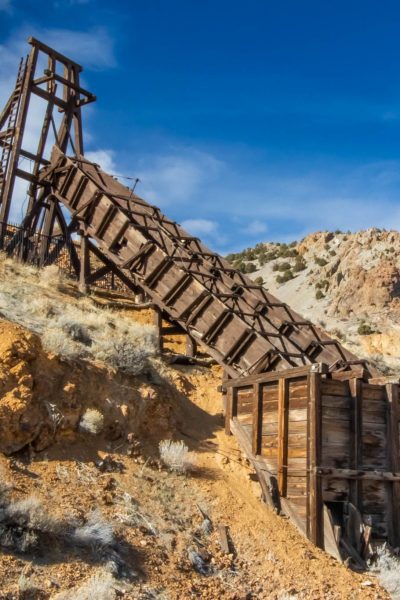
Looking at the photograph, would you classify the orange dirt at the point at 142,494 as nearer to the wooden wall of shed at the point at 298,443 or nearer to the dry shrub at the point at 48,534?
the dry shrub at the point at 48,534

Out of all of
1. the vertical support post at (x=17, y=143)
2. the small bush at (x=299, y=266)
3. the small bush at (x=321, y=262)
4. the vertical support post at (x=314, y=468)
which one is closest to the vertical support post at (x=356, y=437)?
the vertical support post at (x=314, y=468)

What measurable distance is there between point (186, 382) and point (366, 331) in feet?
55.8

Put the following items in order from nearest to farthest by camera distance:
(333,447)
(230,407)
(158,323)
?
(333,447), (230,407), (158,323)

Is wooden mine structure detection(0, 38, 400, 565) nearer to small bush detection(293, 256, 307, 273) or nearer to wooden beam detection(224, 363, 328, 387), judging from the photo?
wooden beam detection(224, 363, 328, 387)

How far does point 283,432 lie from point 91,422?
319 centimetres

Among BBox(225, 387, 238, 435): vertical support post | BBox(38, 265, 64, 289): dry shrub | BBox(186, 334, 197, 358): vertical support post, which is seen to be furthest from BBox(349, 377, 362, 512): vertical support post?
BBox(38, 265, 64, 289): dry shrub

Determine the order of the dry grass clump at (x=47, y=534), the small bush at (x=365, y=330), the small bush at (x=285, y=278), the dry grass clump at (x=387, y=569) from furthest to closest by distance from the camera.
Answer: the small bush at (x=285, y=278), the small bush at (x=365, y=330), the dry grass clump at (x=387, y=569), the dry grass clump at (x=47, y=534)

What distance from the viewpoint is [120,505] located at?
858cm

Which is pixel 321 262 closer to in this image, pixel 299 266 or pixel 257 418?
pixel 299 266

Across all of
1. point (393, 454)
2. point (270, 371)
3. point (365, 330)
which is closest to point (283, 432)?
point (270, 371)

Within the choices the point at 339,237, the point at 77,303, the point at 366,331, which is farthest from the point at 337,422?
the point at 339,237

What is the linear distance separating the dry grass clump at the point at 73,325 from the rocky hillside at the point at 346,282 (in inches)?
401

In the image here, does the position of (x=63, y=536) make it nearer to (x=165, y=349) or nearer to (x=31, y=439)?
(x=31, y=439)

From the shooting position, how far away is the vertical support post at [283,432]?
10227 mm
